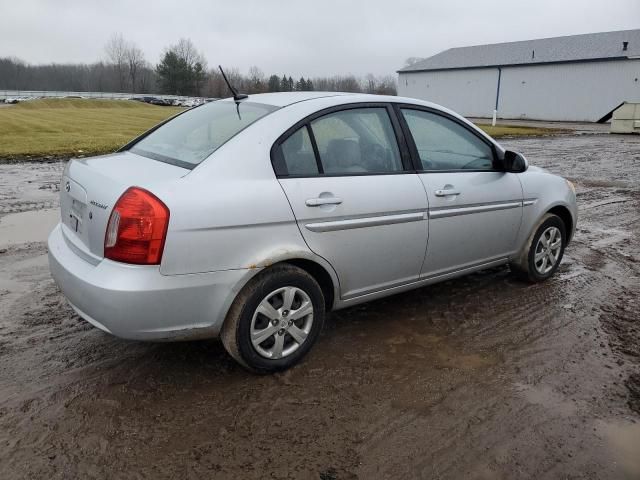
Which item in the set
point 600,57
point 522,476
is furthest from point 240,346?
point 600,57

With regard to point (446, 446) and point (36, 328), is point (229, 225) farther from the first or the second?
point (36, 328)

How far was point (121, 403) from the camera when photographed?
2.94 meters

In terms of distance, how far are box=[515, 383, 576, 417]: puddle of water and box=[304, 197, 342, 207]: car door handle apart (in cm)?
156

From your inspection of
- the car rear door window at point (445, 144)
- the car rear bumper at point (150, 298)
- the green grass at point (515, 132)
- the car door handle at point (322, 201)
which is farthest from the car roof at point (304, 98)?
the green grass at point (515, 132)

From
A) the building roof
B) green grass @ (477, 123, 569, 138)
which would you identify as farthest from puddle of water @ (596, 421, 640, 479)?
the building roof

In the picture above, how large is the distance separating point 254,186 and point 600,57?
49.3 m

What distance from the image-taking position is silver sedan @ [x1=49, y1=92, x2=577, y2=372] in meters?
2.79

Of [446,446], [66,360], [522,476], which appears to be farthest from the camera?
[66,360]

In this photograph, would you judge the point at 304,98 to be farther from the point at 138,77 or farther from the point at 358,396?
the point at 138,77

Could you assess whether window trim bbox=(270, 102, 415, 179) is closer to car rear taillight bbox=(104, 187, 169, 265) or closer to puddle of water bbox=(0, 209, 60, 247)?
car rear taillight bbox=(104, 187, 169, 265)

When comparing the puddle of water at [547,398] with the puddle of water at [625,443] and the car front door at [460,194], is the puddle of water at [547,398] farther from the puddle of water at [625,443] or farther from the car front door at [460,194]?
the car front door at [460,194]

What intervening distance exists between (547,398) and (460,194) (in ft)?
5.13

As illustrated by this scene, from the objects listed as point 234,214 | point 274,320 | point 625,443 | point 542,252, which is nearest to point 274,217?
point 234,214

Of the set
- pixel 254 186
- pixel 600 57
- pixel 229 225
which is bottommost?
pixel 229 225
